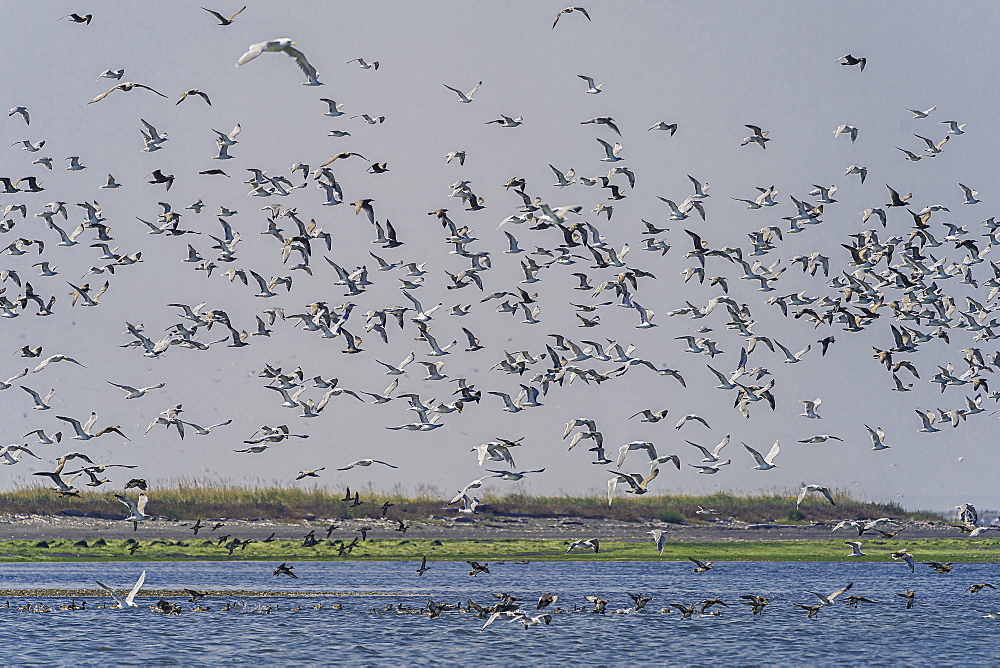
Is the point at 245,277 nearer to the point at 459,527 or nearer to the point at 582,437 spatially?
the point at 582,437

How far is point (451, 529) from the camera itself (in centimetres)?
8019

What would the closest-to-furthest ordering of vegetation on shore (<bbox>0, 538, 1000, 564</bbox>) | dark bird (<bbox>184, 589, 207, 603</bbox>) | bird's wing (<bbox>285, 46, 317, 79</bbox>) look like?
bird's wing (<bbox>285, 46, 317, 79</bbox>), dark bird (<bbox>184, 589, 207, 603</bbox>), vegetation on shore (<bbox>0, 538, 1000, 564</bbox>)

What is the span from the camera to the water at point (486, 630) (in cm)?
4072

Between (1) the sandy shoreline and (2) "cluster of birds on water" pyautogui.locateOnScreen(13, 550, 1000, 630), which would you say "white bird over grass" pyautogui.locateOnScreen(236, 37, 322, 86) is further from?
(1) the sandy shoreline

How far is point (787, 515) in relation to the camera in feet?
302

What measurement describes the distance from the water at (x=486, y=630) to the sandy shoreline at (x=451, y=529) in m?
11.8

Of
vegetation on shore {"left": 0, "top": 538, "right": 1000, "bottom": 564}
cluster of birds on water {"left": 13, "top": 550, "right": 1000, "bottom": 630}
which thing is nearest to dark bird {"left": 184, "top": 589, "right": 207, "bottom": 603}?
cluster of birds on water {"left": 13, "top": 550, "right": 1000, "bottom": 630}

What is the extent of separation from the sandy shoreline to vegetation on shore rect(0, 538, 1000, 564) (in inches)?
66.4

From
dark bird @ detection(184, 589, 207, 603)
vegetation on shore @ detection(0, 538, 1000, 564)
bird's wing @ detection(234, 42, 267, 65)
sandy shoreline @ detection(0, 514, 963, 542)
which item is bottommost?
dark bird @ detection(184, 589, 207, 603)

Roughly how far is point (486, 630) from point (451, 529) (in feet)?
113

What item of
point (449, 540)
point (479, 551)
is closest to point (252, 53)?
point (479, 551)

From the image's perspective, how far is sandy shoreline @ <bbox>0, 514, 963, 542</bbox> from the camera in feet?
242

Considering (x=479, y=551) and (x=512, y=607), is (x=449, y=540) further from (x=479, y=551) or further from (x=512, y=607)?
(x=512, y=607)

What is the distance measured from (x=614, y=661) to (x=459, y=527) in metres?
41.3
